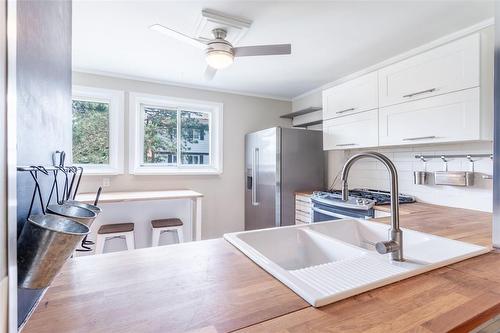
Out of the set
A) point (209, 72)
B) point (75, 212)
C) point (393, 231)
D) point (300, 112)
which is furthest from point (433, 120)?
point (75, 212)

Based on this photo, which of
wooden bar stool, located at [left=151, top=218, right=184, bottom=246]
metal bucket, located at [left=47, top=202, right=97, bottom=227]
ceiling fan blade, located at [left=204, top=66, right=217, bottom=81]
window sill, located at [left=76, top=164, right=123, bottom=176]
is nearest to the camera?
metal bucket, located at [left=47, top=202, right=97, bottom=227]

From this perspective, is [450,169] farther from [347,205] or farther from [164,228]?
[164,228]

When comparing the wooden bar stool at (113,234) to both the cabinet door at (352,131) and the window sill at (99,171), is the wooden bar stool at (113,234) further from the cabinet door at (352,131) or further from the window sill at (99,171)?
the cabinet door at (352,131)

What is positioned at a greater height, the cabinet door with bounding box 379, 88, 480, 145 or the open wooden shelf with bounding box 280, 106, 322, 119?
the open wooden shelf with bounding box 280, 106, 322, 119

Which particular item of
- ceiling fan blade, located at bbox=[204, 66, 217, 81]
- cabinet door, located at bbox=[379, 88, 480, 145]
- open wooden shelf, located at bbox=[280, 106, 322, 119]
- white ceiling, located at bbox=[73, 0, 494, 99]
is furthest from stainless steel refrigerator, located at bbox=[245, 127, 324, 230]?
ceiling fan blade, located at bbox=[204, 66, 217, 81]

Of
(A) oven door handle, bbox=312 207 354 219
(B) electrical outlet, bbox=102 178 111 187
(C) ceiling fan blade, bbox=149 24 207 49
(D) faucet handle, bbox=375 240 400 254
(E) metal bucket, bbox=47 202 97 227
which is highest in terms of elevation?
(C) ceiling fan blade, bbox=149 24 207 49

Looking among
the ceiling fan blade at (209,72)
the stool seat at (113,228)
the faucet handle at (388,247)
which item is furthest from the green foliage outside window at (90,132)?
the faucet handle at (388,247)

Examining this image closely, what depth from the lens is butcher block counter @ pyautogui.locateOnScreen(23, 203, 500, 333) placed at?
1.72ft

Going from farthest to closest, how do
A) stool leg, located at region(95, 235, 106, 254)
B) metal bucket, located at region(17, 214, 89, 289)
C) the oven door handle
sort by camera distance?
stool leg, located at region(95, 235, 106, 254) < the oven door handle < metal bucket, located at region(17, 214, 89, 289)

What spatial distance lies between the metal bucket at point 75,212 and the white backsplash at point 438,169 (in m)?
2.51

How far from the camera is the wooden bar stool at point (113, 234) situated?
2.54 m

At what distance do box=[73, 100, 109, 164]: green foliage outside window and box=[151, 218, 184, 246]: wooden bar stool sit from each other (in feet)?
3.45

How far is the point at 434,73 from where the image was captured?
76.8 inches

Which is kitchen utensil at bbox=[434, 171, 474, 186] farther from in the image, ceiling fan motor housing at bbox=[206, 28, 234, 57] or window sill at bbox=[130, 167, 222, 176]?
window sill at bbox=[130, 167, 222, 176]
